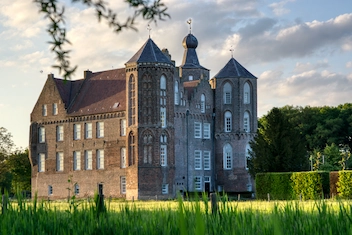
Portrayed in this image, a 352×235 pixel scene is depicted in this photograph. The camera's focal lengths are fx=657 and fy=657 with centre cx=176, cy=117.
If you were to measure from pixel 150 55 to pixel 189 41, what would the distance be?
15.0m

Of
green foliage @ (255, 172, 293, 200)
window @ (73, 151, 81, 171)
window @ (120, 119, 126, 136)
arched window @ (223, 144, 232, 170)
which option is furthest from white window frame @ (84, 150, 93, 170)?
green foliage @ (255, 172, 293, 200)

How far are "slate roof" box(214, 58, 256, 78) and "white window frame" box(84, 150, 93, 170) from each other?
1254cm

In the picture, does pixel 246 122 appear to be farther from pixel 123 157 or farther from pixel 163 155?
pixel 123 157

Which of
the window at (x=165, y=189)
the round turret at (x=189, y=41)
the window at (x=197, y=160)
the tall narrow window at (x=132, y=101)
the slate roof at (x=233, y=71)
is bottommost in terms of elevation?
the window at (x=165, y=189)

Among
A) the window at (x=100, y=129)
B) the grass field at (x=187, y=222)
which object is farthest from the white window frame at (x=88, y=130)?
the grass field at (x=187, y=222)

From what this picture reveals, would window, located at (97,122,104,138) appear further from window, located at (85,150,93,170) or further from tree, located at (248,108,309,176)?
tree, located at (248,108,309,176)

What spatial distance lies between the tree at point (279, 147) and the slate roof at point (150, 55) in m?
10.7

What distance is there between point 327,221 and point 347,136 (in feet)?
216

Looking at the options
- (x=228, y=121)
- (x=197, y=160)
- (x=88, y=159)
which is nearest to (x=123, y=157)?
(x=88, y=159)

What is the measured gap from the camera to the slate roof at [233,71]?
183 ft

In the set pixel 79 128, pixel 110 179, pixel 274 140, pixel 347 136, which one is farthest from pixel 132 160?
pixel 347 136

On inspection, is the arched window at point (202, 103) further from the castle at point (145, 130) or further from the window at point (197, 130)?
the window at point (197, 130)

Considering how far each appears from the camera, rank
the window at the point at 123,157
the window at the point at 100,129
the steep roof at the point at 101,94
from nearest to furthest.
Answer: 1. the window at the point at 123,157
2. the steep roof at the point at 101,94
3. the window at the point at 100,129

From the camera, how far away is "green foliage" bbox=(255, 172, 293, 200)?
40094 millimetres
